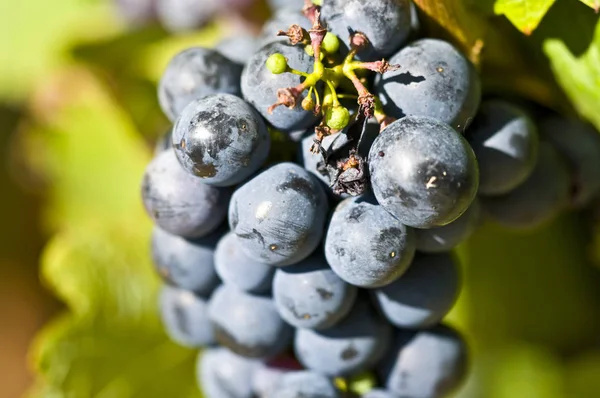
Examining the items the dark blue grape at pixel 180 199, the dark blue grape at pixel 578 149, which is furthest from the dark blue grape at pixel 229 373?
the dark blue grape at pixel 578 149

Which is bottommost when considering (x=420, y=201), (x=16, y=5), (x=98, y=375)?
(x=98, y=375)

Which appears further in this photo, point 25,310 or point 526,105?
point 25,310

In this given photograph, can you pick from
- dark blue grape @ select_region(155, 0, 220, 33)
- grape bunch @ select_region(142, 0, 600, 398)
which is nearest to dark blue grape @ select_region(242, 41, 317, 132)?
grape bunch @ select_region(142, 0, 600, 398)

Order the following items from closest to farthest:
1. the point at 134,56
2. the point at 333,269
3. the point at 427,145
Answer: the point at 427,145 < the point at 333,269 < the point at 134,56

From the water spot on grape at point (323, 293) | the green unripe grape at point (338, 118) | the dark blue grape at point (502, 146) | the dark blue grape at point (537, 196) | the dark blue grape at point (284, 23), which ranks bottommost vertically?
the dark blue grape at point (537, 196)

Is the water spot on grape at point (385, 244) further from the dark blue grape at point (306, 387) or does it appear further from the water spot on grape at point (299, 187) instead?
the dark blue grape at point (306, 387)

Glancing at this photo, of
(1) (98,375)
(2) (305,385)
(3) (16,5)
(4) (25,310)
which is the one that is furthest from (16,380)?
(2) (305,385)

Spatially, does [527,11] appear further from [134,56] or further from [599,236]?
[134,56]
